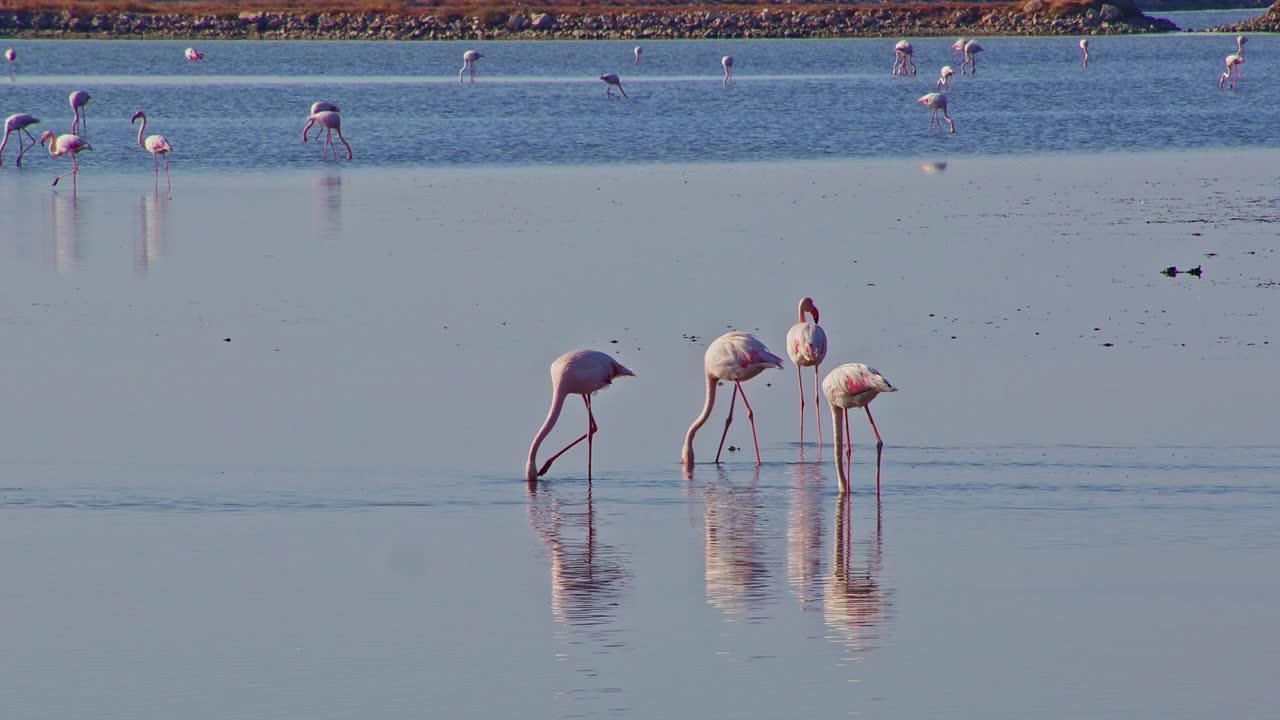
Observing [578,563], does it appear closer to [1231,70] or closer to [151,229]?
[151,229]

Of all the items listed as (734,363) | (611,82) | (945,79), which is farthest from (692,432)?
(945,79)

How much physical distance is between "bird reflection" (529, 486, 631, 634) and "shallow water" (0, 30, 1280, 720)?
0.03 meters

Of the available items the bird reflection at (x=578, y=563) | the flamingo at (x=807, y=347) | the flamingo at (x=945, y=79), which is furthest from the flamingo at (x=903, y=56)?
the bird reflection at (x=578, y=563)

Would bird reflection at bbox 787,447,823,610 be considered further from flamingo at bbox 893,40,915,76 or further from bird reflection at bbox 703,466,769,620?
flamingo at bbox 893,40,915,76

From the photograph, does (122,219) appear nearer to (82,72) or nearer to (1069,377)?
(1069,377)

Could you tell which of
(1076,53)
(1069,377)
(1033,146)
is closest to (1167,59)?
(1076,53)

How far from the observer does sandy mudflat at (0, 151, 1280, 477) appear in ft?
32.4

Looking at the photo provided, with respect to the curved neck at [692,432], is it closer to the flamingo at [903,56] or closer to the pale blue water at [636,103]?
the pale blue water at [636,103]

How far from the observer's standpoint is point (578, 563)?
7414 mm

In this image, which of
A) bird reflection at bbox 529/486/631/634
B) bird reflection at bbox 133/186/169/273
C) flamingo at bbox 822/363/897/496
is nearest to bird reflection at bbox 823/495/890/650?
flamingo at bbox 822/363/897/496

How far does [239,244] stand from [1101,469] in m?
10.6

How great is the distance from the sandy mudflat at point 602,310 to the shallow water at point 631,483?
56mm

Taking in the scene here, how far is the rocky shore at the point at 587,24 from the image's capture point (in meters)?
78.4

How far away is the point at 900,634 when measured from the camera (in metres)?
6.39
